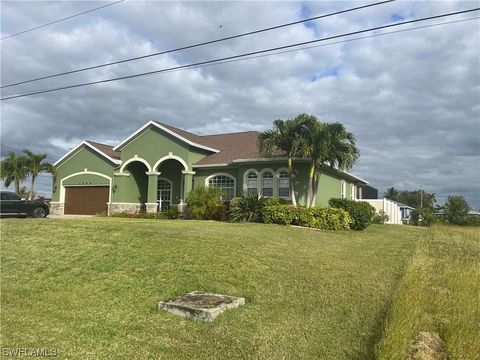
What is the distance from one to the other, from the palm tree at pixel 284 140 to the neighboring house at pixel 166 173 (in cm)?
93

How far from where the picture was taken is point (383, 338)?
5.58 m

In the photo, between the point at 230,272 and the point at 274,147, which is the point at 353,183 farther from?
the point at 230,272

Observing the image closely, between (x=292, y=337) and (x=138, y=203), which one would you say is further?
(x=138, y=203)

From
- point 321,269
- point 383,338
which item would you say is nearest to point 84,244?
point 321,269

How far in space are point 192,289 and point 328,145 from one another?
13.6 metres

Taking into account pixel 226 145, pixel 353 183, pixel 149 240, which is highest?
pixel 226 145

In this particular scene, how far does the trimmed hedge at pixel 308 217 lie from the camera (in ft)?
62.2

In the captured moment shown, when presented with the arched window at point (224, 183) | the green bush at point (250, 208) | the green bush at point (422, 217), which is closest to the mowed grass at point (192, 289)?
the green bush at point (250, 208)

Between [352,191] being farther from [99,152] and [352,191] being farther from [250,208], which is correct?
[99,152]

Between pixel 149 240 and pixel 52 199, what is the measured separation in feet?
73.8

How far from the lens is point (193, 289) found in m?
Result: 8.23

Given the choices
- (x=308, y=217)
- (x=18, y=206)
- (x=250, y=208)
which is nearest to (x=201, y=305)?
(x=308, y=217)

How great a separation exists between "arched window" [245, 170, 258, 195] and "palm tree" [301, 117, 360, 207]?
3.92 meters

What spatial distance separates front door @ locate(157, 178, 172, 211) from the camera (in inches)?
1125
